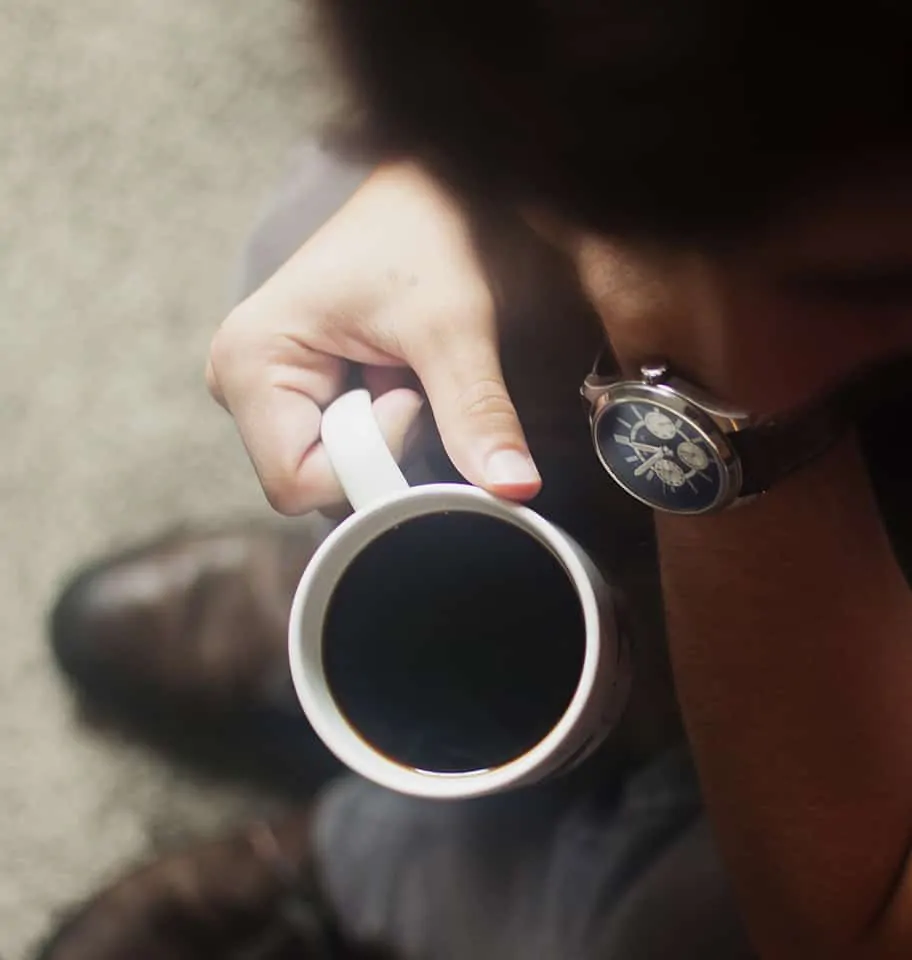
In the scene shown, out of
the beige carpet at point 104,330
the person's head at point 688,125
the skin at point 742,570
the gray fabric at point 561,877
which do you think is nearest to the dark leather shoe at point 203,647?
the beige carpet at point 104,330

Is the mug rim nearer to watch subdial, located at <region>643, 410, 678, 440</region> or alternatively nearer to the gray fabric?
watch subdial, located at <region>643, 410, 678, 440</region>

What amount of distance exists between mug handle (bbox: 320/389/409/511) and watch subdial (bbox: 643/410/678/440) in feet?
0.32

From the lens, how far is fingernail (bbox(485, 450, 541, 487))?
46cm

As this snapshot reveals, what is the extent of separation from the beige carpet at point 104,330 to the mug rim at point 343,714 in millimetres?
464

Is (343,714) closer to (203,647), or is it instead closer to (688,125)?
(688,125)

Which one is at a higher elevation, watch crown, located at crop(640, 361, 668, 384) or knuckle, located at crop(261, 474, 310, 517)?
watch crown, located at crop(640, 361, 668, 384)

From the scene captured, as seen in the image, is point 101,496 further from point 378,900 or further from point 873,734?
point 873,734

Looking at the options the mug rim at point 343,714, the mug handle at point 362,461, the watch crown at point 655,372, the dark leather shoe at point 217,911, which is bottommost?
the dark leather shoe at point 217,911

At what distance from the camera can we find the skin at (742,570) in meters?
0.49

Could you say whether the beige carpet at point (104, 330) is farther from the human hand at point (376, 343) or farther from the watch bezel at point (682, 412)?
the watch bezel at point (682, 412)

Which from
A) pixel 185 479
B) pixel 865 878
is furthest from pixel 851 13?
pixel 185 479

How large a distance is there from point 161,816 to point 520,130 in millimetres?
717

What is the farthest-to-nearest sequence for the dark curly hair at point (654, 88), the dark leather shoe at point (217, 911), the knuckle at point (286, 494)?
the dark leather shoe at point (217, 911), the knuckle at point (286, 494), the dark curly hair at point (654, 88)

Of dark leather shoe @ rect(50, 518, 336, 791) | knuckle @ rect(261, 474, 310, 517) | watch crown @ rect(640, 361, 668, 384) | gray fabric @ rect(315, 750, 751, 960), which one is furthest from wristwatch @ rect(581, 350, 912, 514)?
dark leather shoe @ rect(50, 518, 336, 791)
